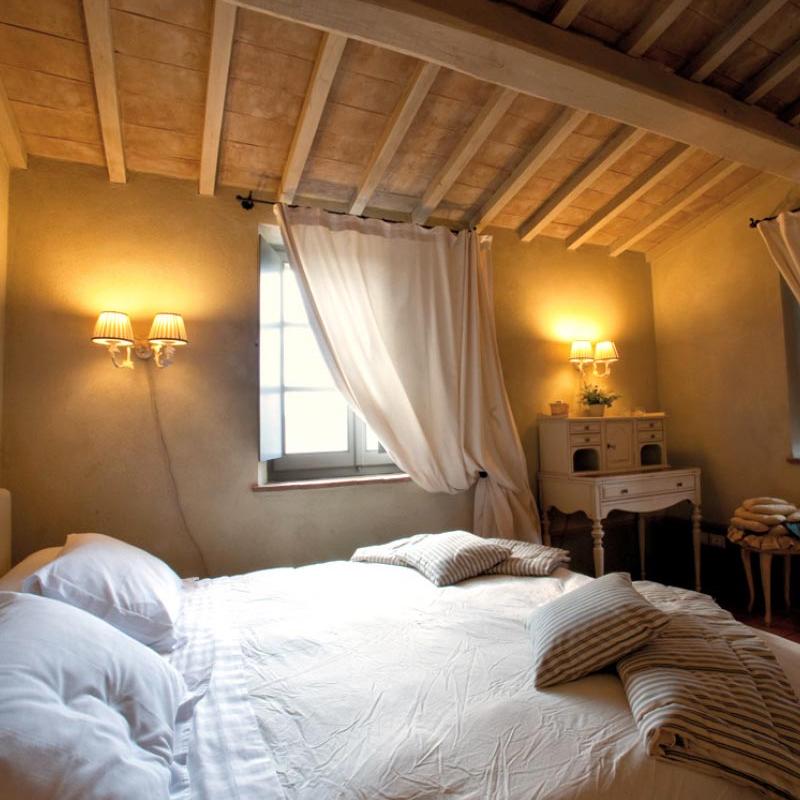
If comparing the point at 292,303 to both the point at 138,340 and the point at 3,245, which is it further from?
the point at 3,245

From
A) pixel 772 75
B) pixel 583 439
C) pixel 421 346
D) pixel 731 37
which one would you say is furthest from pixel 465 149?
pixel 583 439

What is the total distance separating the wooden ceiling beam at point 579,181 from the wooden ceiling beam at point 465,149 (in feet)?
2.23

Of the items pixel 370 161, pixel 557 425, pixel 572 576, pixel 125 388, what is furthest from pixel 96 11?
pixel 557 425

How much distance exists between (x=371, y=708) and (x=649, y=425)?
2.89m

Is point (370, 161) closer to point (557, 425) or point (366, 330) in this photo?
point (366, 330)

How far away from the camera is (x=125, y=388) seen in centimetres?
241

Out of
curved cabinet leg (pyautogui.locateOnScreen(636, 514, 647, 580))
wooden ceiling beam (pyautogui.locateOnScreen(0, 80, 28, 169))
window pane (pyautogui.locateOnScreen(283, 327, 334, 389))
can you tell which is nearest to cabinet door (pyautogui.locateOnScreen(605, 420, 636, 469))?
curved cabinet leg (pyautogui.locateOnScreen(636, 514, 647, 580))

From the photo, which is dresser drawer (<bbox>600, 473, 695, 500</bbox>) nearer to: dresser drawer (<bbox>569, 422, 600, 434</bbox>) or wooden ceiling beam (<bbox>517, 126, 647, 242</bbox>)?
dresser drawer (<bbox>569, 422, 600, 434</bbox>)

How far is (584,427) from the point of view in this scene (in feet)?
10.3

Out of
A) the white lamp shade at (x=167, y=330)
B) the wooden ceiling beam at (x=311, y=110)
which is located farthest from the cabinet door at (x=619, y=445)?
the white lamp shade at (x=167, y=330)

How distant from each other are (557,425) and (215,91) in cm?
250

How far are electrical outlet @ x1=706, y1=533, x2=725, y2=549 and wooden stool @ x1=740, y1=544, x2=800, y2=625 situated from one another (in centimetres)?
39

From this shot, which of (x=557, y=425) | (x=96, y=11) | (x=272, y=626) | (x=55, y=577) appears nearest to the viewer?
(x=55, y=577)

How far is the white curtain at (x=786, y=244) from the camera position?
2.90 metres
